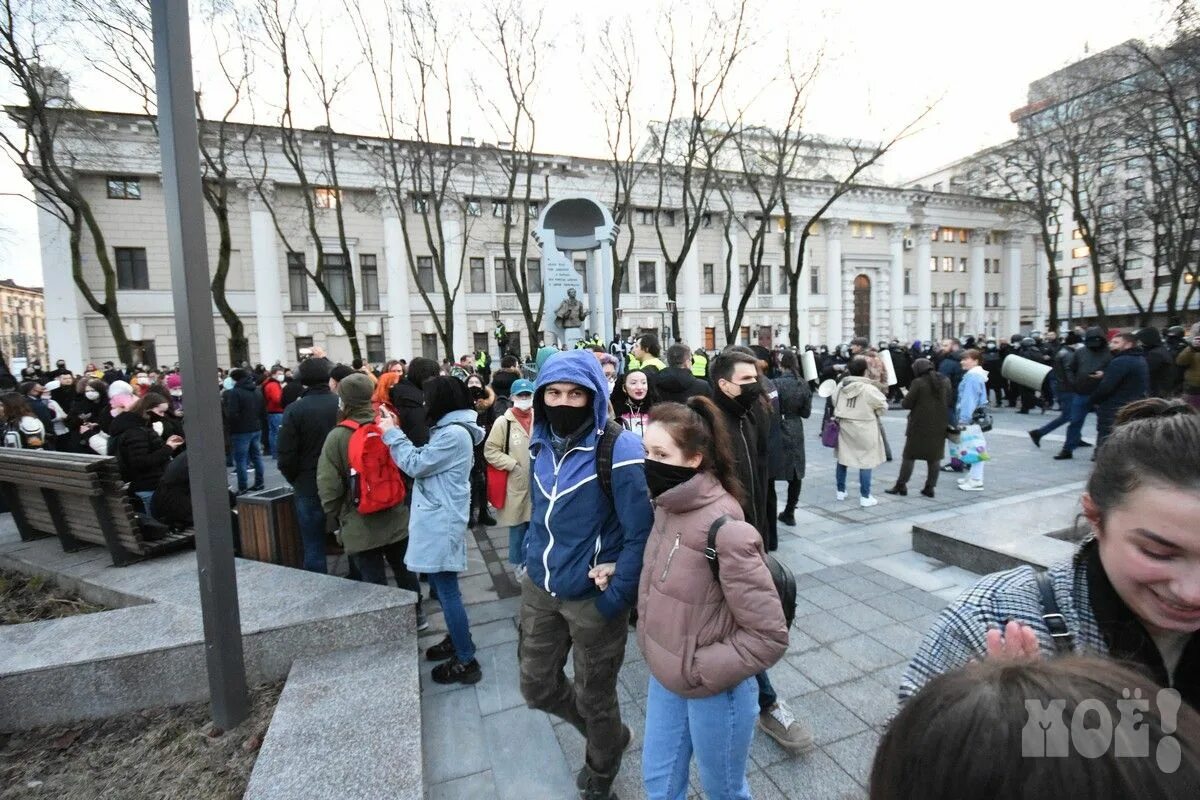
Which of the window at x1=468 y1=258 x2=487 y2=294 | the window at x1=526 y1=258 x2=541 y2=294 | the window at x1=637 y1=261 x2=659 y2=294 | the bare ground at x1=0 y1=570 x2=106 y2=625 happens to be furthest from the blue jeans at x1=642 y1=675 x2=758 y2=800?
the window at x1=637 y1=261 x2=659 y2=294

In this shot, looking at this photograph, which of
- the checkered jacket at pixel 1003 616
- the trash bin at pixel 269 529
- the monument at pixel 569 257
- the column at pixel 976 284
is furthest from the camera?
the column at pixel 976 284

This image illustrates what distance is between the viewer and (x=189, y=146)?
2.81 metres

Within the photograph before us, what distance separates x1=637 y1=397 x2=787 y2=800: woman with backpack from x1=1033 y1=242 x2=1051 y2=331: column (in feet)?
209

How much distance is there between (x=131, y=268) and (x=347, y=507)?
108 feet

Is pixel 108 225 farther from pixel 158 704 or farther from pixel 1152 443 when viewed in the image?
pixel 1152 443

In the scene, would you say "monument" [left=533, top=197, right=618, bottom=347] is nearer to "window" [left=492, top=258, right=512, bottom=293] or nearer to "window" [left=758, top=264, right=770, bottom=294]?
"window" [left=492, top=258, right=512, bottom=293]

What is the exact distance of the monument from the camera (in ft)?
53.4

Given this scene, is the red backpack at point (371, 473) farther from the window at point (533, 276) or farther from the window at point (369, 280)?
the window at point (533, 276)

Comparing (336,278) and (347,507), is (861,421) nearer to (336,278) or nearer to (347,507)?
(347,507)

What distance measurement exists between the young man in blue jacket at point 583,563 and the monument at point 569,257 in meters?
13.5

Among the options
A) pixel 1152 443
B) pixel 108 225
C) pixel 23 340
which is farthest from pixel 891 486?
pixel 23 340

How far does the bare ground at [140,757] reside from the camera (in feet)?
9.82

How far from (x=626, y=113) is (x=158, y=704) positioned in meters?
23.1

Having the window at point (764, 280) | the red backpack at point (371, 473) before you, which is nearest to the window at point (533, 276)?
the window at point (764, 280)
